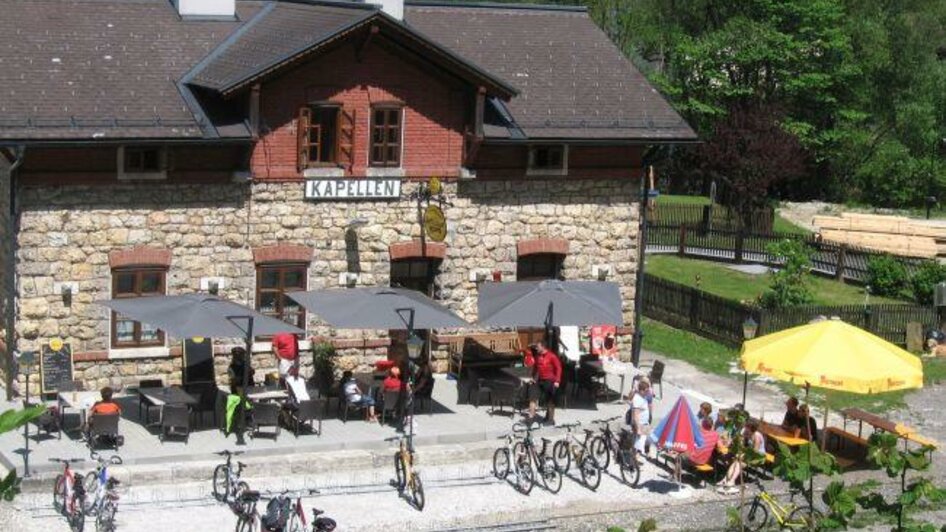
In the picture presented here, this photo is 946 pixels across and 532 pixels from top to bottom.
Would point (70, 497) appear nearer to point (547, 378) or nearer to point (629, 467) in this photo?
point (629, 467)

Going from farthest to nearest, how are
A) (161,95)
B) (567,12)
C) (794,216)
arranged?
(794,216) < (567,12) < (161,95)

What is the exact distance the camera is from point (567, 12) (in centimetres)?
2980

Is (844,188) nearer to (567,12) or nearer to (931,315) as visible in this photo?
(931,315)

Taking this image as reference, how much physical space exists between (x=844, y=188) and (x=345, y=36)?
4059 centimetres

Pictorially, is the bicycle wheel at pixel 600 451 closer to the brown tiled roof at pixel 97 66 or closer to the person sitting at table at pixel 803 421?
the person sitting at table at pixel 803 421

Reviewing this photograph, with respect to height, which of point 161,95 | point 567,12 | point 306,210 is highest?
point 567,12

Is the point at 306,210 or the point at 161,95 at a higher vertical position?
the point at 161,95

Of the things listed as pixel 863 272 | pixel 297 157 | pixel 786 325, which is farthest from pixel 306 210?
pixel 863 272

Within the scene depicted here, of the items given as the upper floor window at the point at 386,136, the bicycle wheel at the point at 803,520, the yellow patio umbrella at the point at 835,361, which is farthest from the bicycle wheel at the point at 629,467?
the upper floor window at the point at 386,136

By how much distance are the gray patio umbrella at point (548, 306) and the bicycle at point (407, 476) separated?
139 inches

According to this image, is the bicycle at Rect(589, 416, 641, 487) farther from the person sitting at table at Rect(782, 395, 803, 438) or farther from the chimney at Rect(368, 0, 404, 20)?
the chimney at Rect(368, 0, 404, 20)

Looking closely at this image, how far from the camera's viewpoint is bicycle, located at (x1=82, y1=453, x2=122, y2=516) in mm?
18375

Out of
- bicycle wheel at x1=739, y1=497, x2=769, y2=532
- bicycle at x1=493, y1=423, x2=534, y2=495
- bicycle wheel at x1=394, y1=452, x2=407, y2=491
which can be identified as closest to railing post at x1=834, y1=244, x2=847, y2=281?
bicycle at x1=493, y1=423, x2=534, y2=495

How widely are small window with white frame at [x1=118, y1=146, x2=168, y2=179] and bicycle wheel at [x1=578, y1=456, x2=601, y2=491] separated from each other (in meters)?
7.99
